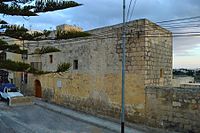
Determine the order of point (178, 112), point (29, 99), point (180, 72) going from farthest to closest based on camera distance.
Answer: point (180, 72), point (29, 99), point (178, 112)

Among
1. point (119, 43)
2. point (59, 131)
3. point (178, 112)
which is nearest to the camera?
point (178, 112)

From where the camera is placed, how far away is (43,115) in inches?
694

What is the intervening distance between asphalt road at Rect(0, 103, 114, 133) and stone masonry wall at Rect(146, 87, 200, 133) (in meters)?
2.47

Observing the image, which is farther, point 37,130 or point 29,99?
point 29,99

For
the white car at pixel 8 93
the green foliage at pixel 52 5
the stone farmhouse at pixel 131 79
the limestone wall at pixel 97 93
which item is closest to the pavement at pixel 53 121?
the limestone wall at pixel 97 93

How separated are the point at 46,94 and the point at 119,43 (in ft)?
29.4

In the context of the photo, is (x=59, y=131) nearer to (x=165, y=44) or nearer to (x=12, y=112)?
(x=12, y=112)

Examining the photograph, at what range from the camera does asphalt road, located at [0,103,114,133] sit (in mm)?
14008

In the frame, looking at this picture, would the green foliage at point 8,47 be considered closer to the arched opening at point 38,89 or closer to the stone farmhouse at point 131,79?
the stone farmhouse at point 131,79

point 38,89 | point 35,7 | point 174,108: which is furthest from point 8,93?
point 35,7

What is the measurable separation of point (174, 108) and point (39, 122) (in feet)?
24.4

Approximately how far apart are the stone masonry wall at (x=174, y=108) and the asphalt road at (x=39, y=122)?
2.47 metres

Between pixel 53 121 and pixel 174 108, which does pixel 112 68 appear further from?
pixel 53 121

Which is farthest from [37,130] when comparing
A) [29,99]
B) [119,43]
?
[29,99]
